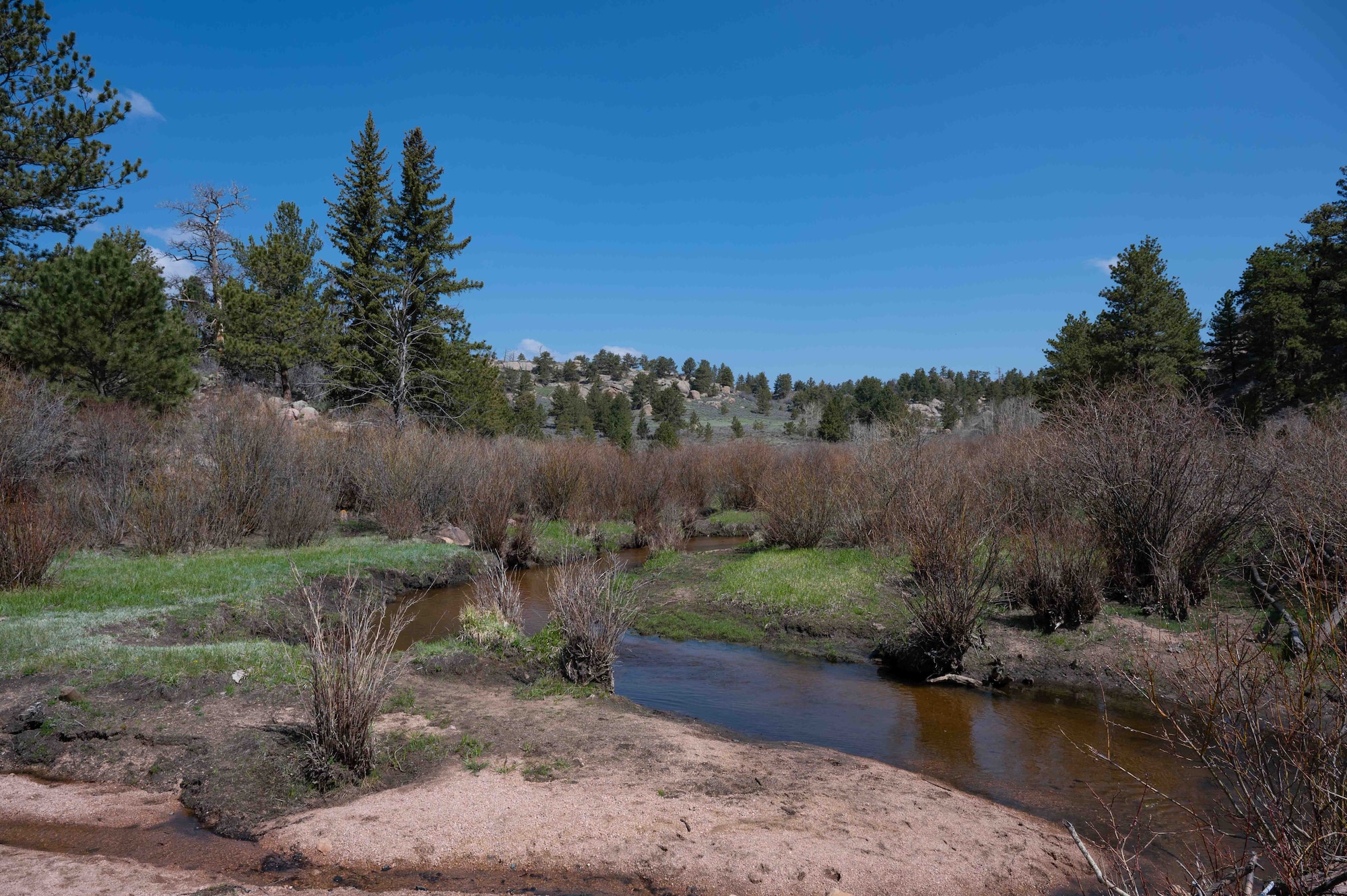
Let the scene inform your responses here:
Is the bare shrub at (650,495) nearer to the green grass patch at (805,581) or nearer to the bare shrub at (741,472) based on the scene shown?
the bare shrub at (741,472)

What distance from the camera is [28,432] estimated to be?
1473 centimetres

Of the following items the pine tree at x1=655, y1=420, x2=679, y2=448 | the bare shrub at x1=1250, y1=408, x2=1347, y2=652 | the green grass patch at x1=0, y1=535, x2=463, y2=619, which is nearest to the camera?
the bare shrub at x1=1250, y1=408, x2=1347, y2=652

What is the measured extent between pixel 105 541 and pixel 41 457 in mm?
2473

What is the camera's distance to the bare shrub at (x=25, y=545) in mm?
10797

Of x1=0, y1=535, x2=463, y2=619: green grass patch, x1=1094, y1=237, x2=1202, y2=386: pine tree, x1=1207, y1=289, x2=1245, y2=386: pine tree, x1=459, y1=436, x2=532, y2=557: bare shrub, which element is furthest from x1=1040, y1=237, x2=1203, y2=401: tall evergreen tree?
x1=0, y1=535, x2=463, y2=619: green grass patch

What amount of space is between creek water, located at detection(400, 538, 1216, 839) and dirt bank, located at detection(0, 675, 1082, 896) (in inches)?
32.3

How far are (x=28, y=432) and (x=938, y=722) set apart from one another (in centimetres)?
1751

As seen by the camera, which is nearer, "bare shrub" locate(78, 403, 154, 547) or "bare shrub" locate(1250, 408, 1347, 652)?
"bare shrub" locate(1250, 408, 1347, 652)

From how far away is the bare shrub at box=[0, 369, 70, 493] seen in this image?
1397 cm

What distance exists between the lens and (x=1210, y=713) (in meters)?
3.24

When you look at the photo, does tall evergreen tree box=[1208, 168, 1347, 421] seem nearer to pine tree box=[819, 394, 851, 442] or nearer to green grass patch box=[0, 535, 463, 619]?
pine tree box=[819, 394, 851, 442]

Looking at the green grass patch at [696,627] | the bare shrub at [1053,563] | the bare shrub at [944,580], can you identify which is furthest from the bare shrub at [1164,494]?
the green grass patch at [696,627]

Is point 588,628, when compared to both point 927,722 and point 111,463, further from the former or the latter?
point 111,463

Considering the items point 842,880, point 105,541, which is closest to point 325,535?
point 105,541
